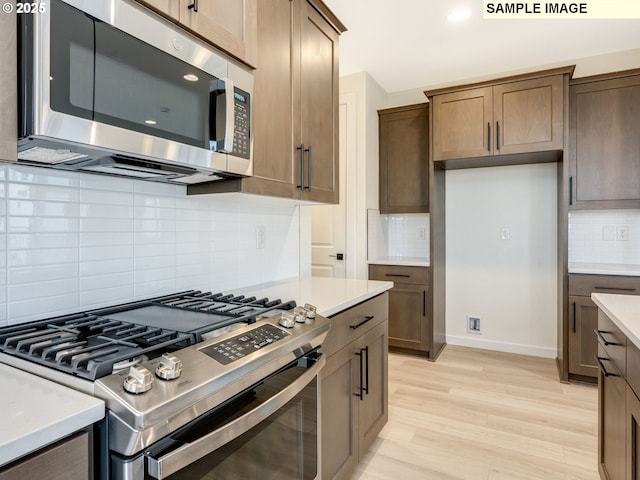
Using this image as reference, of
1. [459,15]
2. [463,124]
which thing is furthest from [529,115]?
[459,15]

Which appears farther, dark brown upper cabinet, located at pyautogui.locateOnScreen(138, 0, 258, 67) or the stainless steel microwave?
dark brown upper cabinet, located at pyautogui.locateOnScreen(138, 0, 258, 67)

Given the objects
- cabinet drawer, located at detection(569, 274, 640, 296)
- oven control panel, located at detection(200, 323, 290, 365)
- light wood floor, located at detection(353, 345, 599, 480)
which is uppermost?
oven control panel, located at detection(200, 323, 290, 365)

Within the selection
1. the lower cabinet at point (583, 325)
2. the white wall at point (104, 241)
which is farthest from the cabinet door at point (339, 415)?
the lower cabinet at point (583, 325)

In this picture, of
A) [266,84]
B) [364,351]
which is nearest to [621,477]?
[364,351]

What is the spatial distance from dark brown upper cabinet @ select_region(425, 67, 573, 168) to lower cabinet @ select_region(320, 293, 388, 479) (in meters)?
1.81

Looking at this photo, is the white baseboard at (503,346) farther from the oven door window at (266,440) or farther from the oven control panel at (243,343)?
the oven control panel at (243,343)

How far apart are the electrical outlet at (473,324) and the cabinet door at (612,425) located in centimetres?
202

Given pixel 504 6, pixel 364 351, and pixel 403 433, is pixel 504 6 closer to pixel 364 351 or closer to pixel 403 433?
pixel 364 351

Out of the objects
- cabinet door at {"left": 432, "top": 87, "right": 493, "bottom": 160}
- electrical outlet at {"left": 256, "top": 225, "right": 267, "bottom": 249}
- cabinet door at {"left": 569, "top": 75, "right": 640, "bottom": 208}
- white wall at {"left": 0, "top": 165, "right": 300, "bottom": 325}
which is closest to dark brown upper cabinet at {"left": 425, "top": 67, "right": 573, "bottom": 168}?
cabinet door at {"left": 432, "top": 87, "right": 493, "bottom": 160}

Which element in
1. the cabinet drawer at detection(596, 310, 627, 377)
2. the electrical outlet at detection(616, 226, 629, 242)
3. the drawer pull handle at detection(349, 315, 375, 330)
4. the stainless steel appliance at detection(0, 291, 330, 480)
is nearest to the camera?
the stainless steel appliance at detection(0, 291, 330, 480)

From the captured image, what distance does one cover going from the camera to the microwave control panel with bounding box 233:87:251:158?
134 cm

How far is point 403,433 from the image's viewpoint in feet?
7.20

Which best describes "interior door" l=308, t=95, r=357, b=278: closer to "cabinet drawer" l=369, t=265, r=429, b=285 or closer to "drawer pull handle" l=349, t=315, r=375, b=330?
"cabinet drawer" l=369, t=265, r=429, b=285

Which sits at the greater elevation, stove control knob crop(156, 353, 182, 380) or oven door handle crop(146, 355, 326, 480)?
stove control knob crop(156, 353, 182, 380)
